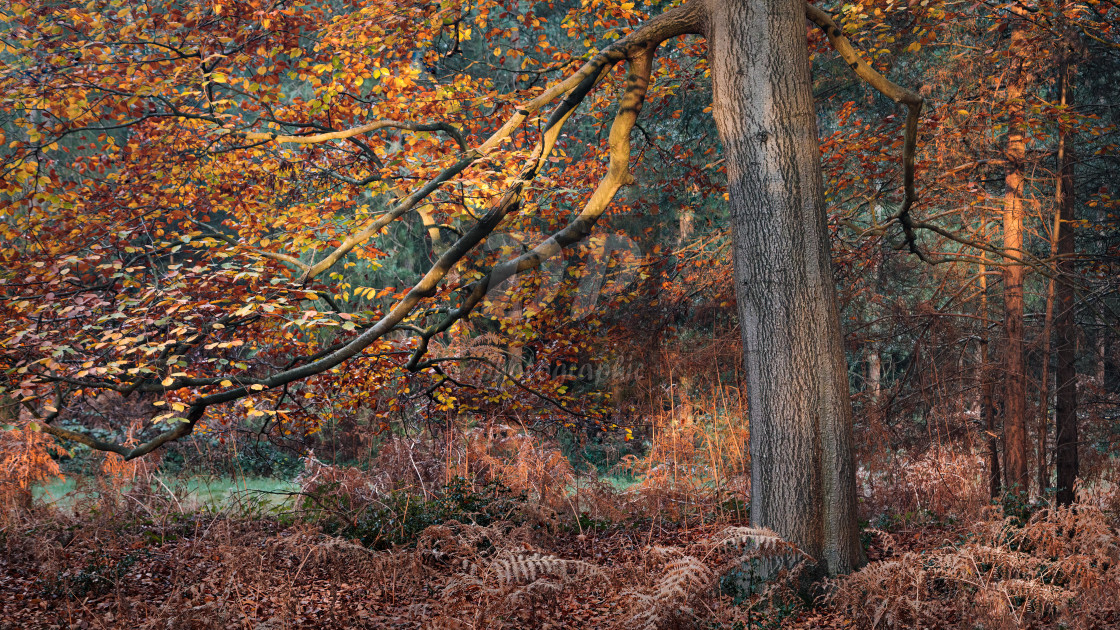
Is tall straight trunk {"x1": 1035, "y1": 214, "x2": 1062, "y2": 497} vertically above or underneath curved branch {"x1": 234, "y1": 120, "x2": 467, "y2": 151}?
underneath

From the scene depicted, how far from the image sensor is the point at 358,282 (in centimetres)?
1398

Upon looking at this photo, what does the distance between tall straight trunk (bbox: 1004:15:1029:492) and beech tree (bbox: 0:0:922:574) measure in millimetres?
2445

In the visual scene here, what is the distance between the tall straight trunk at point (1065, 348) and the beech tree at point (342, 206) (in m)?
2.79

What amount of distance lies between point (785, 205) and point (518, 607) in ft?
9.75

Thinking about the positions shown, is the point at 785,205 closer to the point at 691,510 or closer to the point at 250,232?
the point at 691,510

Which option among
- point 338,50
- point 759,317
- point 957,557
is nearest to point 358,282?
point 338,50

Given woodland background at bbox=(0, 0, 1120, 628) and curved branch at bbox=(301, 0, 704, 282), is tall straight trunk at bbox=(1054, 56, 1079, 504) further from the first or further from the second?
curved branch at bbox=(301, 0, 704, 282)

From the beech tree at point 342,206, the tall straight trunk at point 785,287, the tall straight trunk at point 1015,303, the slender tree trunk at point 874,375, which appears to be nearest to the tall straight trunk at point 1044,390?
the tall straight trunk at point 1015,303

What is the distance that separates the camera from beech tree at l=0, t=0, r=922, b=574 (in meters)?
4.55

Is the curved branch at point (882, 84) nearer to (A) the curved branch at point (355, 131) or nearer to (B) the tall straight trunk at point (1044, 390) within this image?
(A) the curved branch at point (355, 131)

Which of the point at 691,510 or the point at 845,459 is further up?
the point at 845,459

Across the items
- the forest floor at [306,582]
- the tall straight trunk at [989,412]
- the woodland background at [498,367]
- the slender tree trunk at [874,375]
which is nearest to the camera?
the forest floor at [306,582]

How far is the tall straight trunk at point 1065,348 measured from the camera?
7.40m

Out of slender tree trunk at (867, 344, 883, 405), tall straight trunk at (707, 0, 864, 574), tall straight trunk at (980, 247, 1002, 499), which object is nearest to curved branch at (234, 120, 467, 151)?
tall straight trunk at (707, 0, 864, 574)
